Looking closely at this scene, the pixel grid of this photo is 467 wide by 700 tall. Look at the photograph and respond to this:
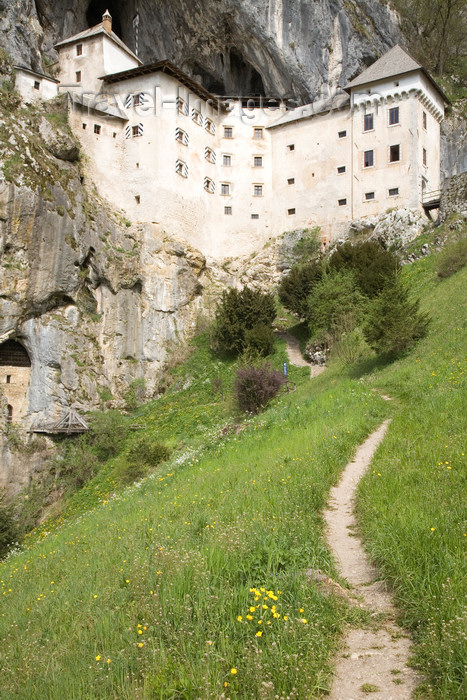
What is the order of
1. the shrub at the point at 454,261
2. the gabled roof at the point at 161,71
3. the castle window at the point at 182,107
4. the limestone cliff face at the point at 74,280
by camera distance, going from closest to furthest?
the shrub at the point at 454,261 → the limestone cliff face at the point at 74,280 → the gabled roof at the point at 161,71 → the castle window at the point at 182,107

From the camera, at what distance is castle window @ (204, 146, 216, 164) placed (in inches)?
1636

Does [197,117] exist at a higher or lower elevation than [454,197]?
higher

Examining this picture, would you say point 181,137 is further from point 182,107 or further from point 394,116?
point 394,116

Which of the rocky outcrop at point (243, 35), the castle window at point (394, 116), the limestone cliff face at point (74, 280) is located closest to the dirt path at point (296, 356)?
the limestone cliff face at point (74, 280)

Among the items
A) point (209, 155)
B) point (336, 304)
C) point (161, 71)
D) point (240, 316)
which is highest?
point (161, 71)

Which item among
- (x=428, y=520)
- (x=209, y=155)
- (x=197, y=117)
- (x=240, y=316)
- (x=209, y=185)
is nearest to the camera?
(x=428, y=520)

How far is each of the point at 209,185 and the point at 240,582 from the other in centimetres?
3955

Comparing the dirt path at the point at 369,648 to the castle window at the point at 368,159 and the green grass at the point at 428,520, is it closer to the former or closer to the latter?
the green grass at the point at 428,520

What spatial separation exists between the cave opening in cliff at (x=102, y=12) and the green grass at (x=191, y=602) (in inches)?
1870

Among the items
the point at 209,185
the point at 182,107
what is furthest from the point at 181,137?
the point at 209,185

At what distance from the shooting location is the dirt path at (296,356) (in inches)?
1041

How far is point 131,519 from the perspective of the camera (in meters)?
8.62

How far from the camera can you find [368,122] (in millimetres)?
38969

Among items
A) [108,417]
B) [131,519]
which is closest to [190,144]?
[108,417]
